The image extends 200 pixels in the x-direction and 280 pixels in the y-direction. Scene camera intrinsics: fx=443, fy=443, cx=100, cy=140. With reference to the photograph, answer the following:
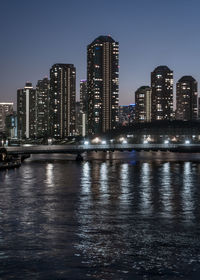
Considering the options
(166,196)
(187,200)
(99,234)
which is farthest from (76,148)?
(99,234)

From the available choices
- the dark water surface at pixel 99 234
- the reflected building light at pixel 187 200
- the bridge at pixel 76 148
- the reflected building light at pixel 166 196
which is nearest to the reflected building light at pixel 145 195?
the dark water surface at pixel 99 234

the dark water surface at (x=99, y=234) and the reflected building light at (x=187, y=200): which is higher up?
the dark water surface at (x=99, y=234)

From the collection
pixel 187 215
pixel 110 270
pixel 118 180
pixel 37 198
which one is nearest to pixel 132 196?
pixel 37 198

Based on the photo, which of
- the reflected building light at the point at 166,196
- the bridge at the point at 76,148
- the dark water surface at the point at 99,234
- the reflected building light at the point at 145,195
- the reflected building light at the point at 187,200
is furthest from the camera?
the bridge at the point at 76,148

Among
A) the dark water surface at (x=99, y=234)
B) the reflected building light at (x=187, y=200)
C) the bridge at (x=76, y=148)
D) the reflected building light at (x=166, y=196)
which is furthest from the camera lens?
the bridge at (x=76, y=148)

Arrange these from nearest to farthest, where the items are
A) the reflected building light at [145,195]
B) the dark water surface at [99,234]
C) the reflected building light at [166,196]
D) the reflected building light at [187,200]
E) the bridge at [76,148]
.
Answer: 1. the dark water surface at [99,234]
2. the reflected building light at [187,200]
3. the reflected building light at [166,196]
4. the reflected building light at [145,195]
5. the bridge at [76,148]

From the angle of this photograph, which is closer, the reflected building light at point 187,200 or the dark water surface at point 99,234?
the dark water surface at point 99,234

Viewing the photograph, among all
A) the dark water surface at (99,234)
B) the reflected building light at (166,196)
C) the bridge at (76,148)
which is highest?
the bridge at (76,148)

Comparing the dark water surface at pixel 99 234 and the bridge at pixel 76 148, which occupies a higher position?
the bridge at pixel 76 148

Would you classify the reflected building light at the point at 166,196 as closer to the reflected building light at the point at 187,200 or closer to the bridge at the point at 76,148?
the reflected building light at the point at 187,200

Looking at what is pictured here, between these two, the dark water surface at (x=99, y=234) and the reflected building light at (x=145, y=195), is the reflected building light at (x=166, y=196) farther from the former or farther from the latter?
the reflected building light at (x=145, y=195)

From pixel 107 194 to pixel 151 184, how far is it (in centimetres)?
1314

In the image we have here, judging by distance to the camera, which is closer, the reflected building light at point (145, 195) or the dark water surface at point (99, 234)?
the dark water surface at point (99, 234)

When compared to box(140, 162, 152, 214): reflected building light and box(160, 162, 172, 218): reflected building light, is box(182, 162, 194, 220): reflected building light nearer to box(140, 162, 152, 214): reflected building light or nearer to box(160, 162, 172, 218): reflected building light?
box(160, 162, 172, 218): reflected building light
